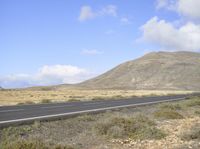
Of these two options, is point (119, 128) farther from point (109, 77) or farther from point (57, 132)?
point (109, 77)

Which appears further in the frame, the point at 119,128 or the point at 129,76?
the point at 129,76

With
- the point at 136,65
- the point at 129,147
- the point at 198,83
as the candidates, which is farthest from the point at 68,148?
the point at 136,65

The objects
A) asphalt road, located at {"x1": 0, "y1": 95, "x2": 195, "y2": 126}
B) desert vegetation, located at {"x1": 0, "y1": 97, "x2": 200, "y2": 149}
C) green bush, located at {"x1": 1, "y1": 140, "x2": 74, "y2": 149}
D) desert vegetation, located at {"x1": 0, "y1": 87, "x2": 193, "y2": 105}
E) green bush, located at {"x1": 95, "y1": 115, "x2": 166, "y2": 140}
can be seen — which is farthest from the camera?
desert vegetation, located at {"x1": 0, "y1": 87, "x2": 193, "y2": 105}

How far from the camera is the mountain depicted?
154 metres

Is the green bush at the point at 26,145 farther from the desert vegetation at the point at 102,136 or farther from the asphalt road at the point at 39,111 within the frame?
the asphalt road at the point at 39,111

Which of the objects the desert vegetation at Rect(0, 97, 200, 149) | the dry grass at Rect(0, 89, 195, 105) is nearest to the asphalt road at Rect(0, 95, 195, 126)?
the desert vegetation at Rect(0, 97, 200, 149)

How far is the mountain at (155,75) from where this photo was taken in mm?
154025

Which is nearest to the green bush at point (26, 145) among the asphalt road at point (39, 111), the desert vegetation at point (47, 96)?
the asphalt road at point (39, 111)

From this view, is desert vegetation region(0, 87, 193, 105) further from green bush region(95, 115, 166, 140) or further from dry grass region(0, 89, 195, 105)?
green bush region(95, 115, 166, 140)

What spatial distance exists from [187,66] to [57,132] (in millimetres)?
159638

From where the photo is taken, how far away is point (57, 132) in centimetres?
1511

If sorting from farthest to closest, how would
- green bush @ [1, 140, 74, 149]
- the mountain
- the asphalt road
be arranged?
the mountain
the asphalt road
green bush @ [1, 140, 74, 149]

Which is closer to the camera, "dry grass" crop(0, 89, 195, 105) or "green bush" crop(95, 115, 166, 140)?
"green bush" crop(95, 115, 166, 140)

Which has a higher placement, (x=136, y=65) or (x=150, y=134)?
(x=136, y=65)
